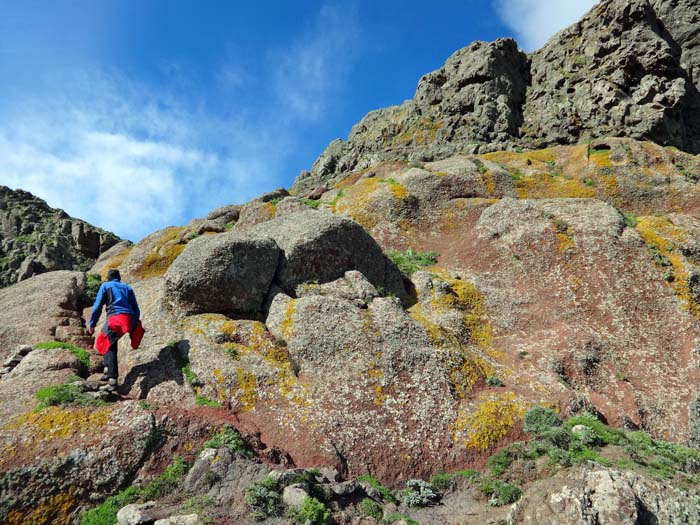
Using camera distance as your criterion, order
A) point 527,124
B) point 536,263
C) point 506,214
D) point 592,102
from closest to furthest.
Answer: point 536,263, point 506,214, point 592,102, point 527,124

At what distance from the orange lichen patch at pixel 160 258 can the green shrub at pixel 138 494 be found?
2050 centimetres

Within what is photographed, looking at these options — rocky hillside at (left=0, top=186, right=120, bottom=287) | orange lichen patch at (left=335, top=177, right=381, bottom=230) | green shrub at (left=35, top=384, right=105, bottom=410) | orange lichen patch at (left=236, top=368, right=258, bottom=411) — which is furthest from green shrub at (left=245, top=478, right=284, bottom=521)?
rocky hillside at (left=0, top=186, right=120, bottom=287)

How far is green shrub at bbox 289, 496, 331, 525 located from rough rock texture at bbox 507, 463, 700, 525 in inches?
178

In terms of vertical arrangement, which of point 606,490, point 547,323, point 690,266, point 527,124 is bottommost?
point 606,490

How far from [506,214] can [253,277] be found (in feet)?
56.4

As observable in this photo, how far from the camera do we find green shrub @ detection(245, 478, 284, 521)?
1098cm

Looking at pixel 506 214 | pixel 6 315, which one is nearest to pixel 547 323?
pixel 506 214

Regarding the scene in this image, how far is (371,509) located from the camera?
1186 centimetres

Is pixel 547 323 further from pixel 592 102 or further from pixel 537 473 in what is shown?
pixel 592 102

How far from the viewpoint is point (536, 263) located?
26.1 m

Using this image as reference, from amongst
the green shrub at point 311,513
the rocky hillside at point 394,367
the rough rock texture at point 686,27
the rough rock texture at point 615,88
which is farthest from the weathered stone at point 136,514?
the rough rock texture at point 686,27

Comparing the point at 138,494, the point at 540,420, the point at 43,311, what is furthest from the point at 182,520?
the point at 43,311

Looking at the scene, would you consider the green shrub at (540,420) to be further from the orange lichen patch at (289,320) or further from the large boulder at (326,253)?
the large boulder at (326,253)

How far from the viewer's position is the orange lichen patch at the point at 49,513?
10.7 metres
